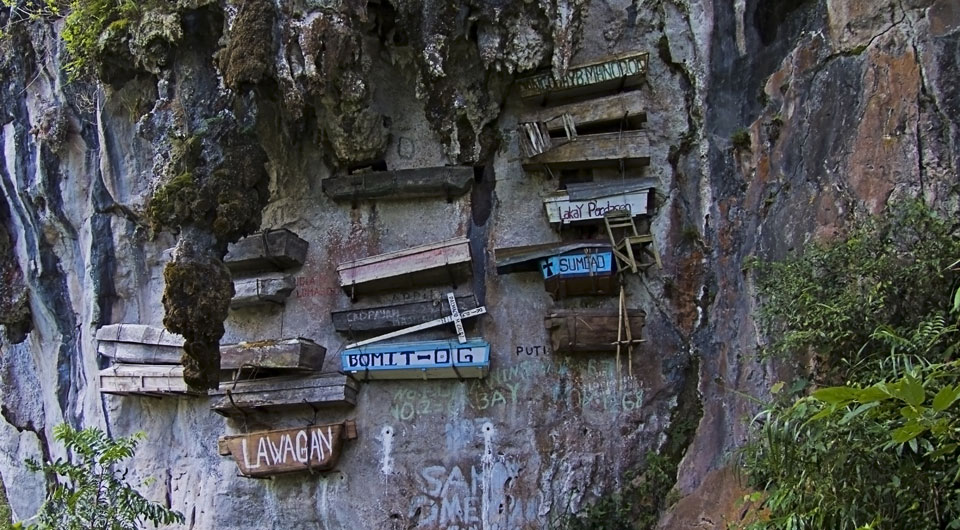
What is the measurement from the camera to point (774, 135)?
Result: 693 cm

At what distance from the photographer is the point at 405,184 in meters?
7.90

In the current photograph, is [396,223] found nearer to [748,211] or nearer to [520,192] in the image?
[520,192]

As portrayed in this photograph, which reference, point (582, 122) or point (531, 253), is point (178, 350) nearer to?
point (531, 253)

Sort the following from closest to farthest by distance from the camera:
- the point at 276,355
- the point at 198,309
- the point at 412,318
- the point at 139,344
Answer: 1. the point at 198,309
2. the point at 276,355
3. the point at 412,318
4. the point at 139,344

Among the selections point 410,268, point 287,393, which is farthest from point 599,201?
point 287,393

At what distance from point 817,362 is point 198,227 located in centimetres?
465

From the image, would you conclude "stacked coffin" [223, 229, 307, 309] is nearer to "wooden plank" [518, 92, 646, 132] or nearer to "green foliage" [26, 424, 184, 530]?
"green foliage" [26, 424, 184, 530]

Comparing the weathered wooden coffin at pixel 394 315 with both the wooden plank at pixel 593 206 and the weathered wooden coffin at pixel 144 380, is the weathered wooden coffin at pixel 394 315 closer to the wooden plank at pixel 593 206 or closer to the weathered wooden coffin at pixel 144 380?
the wooden plank at pixel 593 206

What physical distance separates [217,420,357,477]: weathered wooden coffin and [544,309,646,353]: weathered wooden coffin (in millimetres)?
1903

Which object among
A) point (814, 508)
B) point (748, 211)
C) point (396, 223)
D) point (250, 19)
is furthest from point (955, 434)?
point (250, 19)

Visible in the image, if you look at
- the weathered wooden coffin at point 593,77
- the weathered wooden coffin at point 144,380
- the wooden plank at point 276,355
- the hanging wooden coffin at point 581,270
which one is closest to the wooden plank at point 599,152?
the weathered wooden coffin at point 593,77

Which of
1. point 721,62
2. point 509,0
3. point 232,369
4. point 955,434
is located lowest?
point 955,434

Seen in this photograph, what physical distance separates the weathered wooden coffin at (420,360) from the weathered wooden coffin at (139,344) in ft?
5.25

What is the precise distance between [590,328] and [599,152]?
1.55 m
